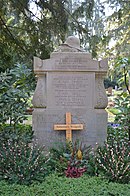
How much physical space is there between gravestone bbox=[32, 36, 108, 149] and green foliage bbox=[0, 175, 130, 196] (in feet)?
4.65

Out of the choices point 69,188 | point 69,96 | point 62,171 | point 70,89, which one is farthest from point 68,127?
point 69,188

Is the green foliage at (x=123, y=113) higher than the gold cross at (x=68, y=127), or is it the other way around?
the green foliage at (x=123, y=113)

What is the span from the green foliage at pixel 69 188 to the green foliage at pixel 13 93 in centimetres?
163

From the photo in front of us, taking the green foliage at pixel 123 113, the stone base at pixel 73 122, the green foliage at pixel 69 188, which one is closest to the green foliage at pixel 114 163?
the green foliage at pixel 69 188

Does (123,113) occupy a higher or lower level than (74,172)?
higher

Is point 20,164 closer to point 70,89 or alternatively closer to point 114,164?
point 114,164

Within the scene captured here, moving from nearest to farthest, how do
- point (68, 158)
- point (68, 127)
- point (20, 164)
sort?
point (20, 164), point (68, 158), point (68, 127)

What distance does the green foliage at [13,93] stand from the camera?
4.52 meters

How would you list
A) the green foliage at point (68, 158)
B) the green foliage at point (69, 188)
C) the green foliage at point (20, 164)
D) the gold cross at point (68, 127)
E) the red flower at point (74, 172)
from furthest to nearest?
the gold cross at point (68, 127) < the green foliage at point (68, 158) < the red flower at point (74, 172) < the green foliage at point (20, 164) < the green foliage at point (69, 188)

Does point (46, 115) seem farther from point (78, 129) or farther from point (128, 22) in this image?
point (128, 22)

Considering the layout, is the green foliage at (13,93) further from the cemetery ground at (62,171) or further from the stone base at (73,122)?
the cemetery ground at (62,171)

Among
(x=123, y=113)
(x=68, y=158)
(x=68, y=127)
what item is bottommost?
(x=68, y=158)

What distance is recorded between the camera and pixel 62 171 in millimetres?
Result: 3840

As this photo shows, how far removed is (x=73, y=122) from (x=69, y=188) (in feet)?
5.65
